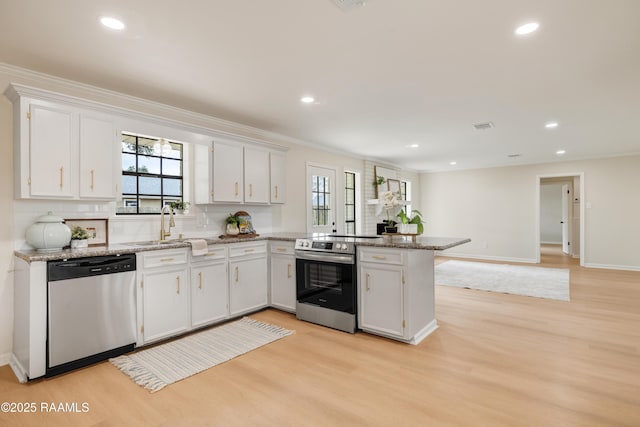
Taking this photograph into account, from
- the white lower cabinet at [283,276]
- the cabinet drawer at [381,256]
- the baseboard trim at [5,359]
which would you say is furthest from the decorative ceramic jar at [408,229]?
the baseboard trim at [5,359]

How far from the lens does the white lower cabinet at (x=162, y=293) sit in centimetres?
299

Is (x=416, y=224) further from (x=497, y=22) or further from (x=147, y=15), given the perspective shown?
(x=147, y=15)

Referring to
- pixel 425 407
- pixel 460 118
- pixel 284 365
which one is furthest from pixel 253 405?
pixel 460 118

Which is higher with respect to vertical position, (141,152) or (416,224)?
(141,152)

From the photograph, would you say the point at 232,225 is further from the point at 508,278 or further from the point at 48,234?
the point at 508,278

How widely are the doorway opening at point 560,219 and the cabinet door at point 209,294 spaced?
25.2ft

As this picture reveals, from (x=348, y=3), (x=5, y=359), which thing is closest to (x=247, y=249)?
(x=5, y=359)

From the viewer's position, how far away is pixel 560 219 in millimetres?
11328

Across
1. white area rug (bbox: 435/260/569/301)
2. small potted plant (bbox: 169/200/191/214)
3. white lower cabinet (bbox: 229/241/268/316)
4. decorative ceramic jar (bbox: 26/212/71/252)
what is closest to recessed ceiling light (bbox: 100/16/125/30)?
decorative ceramic jar (bbox: 26/212/71/252)

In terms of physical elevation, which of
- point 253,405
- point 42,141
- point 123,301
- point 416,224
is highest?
point 42,141

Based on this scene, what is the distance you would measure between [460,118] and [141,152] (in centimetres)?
402

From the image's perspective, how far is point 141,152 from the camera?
359cm

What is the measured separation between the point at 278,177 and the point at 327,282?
5.90ft

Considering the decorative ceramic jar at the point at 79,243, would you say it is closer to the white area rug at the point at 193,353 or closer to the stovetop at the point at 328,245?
the white area rug at the point at 193,353
